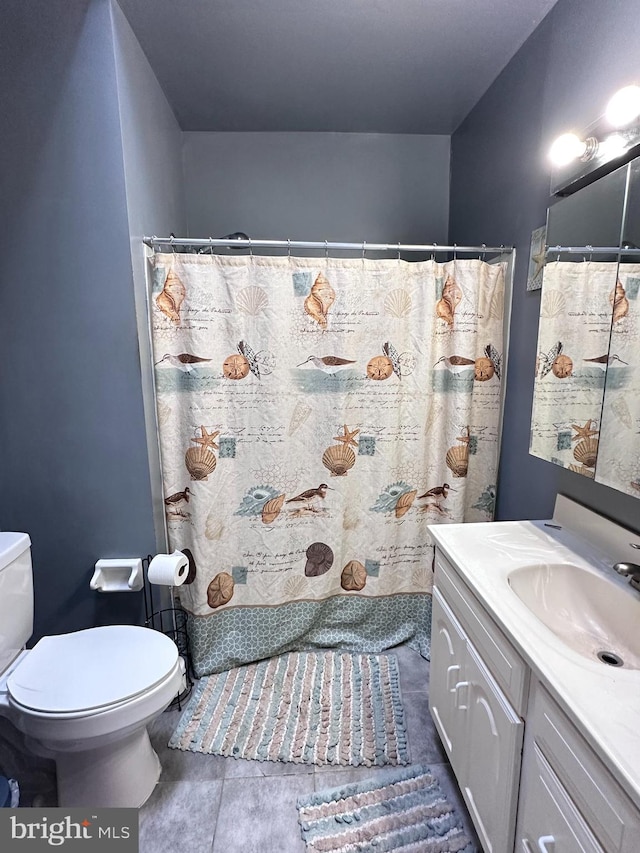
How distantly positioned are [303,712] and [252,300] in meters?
1.66

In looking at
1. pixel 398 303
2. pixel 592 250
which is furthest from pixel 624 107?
pixel 398 303

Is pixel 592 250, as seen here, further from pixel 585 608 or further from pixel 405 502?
pixel 405 502

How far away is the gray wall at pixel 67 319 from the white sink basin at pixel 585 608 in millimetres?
1394

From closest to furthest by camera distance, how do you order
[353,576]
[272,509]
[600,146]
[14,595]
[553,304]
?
[600,146] → [14,595] → [553,304] → [272,509] → [353,576]

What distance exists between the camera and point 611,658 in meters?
1.00

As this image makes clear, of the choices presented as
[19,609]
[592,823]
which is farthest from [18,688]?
[592,823]

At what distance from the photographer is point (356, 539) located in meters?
1.91

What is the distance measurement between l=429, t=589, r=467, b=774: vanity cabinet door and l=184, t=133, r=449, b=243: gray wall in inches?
81.1

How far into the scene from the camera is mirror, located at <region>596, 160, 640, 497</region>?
1123 mm

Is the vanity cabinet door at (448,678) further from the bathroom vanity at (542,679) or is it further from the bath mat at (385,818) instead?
the bath mat at (385,818)

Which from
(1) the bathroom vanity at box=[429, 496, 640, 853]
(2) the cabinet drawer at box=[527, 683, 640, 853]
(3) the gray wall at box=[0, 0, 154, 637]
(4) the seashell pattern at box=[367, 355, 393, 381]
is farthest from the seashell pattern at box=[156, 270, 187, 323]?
(2) the cabinet drawer at box=[527, 683, 640, 853]

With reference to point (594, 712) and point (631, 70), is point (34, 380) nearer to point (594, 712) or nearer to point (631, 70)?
point (594, 712)

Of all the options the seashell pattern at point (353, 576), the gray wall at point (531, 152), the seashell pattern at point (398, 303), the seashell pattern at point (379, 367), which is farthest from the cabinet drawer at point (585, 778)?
the seashell pattern at point (398, 303)

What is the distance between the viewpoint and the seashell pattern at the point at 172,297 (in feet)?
5.23
